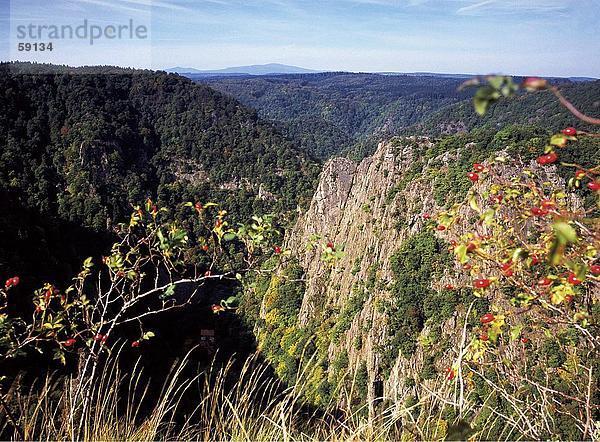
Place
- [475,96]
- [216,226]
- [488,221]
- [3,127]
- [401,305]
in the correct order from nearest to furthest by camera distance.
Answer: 1. [475,96]
2. [488,221]
3. [216,226]
4. [401,305]
5. [3,127]

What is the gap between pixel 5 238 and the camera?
30.3 metres

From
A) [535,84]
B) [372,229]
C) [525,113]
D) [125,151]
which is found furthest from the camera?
[525,113]

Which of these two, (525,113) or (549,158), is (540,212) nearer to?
(549,158)

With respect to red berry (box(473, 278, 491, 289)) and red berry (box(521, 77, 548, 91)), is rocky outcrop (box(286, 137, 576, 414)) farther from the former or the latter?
red berry (box(521, 77, 548, 91))

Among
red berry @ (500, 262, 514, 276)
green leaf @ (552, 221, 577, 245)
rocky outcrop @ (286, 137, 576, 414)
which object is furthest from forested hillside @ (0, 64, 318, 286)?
green leaf @ (552, 221, 577, 245)

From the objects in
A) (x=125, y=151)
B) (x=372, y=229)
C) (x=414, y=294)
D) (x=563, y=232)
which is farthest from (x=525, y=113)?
(x=563, y=232)

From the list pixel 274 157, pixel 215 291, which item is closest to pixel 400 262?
pixel 215 291

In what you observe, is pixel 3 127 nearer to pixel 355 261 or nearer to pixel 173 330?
pixel 173 330

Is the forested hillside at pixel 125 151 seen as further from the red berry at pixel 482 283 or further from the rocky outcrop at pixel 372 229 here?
the red berry at pixel 482 283

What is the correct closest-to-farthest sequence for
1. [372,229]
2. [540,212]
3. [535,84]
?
[535,84] < [540,212] < [372,229]

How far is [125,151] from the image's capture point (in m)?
68.4

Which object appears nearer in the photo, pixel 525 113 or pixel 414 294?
pixel 414 294

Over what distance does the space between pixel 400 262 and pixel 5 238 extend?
26.7 metres

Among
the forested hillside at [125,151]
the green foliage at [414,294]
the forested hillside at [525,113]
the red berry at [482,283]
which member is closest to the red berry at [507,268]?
the red berry at [482,283]
